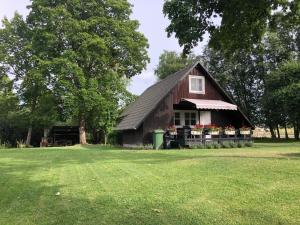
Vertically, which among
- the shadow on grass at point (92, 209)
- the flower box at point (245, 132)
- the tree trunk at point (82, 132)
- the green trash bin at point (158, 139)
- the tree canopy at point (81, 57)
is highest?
the tree canopy at point (81, 57)

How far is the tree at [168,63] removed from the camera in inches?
2447

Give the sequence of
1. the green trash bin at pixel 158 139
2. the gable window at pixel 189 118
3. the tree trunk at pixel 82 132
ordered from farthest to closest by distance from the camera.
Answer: the tree trunk at pixel 82 132, the gable window at pixel 189 118, the green trash bin at pixel 158 139

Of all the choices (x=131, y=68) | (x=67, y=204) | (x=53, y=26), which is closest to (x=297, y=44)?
(x=131, y=68)

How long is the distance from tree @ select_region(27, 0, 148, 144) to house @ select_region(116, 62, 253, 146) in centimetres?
890

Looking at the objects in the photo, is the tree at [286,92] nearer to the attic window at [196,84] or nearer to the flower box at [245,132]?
the attic window at [196,84]

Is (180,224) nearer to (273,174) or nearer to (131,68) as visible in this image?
(273,174)

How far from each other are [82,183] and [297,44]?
140ft

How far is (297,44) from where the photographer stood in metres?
47.0

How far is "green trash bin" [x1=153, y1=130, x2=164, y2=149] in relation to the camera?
85.8 ft

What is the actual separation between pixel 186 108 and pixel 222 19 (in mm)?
22052

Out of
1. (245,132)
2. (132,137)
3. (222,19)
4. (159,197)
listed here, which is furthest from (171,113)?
(159,197)

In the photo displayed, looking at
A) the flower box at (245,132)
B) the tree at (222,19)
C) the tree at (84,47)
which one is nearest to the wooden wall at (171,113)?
the flower box at (245,132)

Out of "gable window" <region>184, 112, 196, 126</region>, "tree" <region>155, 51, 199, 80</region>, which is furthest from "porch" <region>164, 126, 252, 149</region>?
"tree" <region>155, 51, 199, 80</region>

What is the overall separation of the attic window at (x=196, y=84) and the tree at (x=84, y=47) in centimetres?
1150
